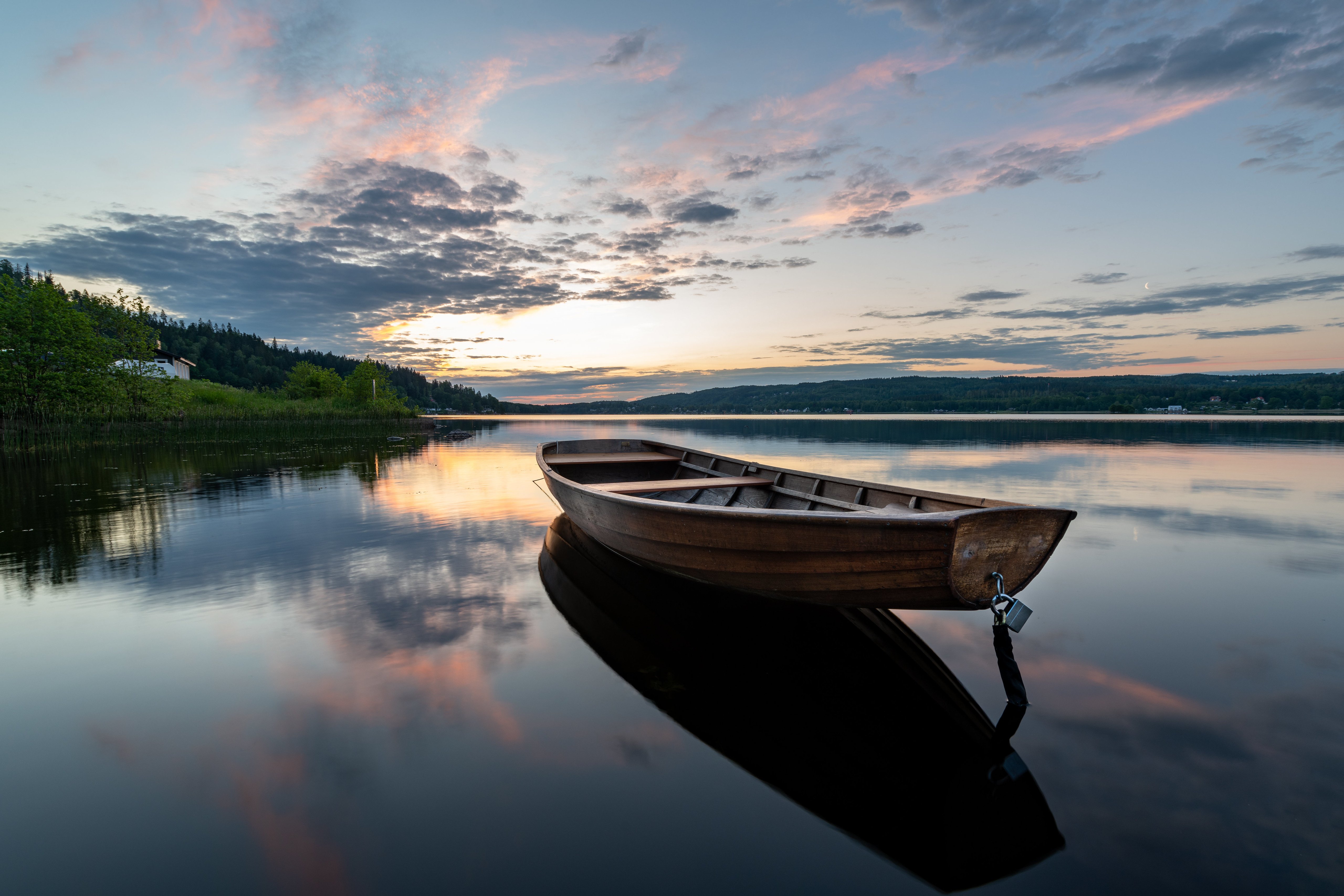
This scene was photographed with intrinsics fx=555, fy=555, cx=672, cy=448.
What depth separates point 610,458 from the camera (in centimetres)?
1162

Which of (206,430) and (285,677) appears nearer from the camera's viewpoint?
(285,677)

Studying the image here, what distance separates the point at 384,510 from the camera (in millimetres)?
12734

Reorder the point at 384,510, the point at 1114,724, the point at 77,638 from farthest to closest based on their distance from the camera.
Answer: the point at 384,510
the point at 77,638
the point at 1114,724

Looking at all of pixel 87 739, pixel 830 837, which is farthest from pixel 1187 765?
pixel 87 739

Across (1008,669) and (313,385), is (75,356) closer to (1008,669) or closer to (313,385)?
(1008,669)

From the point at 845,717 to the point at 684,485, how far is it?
398 centimetres

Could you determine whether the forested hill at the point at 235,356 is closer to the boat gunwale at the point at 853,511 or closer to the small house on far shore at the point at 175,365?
the small house on far shore at the point at 175,365

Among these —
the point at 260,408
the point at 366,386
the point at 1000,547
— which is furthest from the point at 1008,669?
the point at 366,386

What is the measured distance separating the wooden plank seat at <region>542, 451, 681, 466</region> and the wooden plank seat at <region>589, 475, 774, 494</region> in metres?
3.23

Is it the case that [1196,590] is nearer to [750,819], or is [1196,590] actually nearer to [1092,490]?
[750,819]

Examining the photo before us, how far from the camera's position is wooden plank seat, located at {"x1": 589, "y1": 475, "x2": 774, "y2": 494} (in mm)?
7594

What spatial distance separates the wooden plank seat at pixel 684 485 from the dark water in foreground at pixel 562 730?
1.53m

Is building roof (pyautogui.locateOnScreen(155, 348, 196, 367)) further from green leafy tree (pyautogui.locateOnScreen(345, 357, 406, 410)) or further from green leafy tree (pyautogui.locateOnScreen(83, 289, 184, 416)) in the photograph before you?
green leafy tree (pyautogui.locateOnScreen(83, 289, 184, 416))

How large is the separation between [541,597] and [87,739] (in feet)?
13.5
